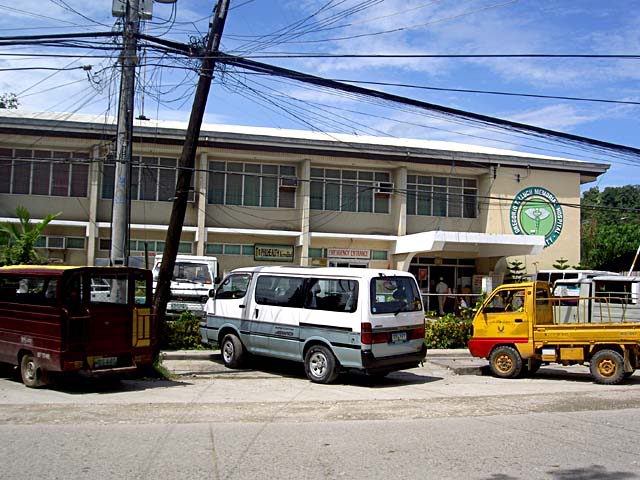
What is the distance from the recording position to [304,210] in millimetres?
29922

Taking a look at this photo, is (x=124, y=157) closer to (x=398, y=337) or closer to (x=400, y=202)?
(x=398, y=337)

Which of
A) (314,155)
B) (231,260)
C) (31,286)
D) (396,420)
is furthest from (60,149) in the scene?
(396,420)

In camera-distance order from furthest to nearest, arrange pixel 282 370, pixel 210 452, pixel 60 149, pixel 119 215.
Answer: pixel 60 149 → pixel 119 215 → pixel 282 370 → pixel 210 452

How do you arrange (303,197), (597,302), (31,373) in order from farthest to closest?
(303,197), (597,302), (31,373)

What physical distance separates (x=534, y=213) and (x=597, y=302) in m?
14.2

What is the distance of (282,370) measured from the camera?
14.4 m

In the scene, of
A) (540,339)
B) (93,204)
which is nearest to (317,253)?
(93,204)

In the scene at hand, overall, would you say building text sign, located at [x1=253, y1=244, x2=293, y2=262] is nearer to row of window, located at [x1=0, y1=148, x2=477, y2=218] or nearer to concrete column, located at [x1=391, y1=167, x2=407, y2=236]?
row of window, located at [x1=0, y1=148, x2=477, y2=218]

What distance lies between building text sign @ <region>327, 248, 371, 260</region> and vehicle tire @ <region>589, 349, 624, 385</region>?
1779cm

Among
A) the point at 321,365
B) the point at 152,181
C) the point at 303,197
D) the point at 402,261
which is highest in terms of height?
the point at 152,181

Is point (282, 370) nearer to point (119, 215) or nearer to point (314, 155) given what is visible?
point (119, 215)

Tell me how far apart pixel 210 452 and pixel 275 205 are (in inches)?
921

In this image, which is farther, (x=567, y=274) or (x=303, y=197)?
(x=303, y=197)

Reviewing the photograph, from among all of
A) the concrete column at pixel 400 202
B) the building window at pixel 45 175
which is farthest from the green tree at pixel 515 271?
the building window at pixel 45 175
